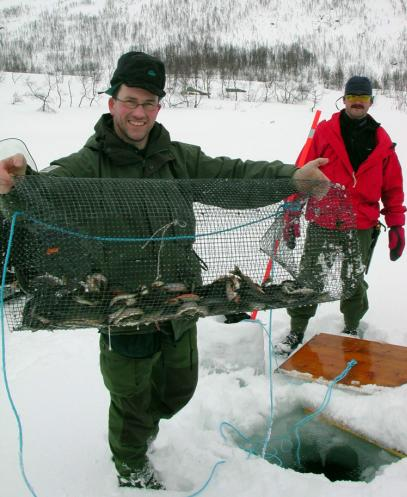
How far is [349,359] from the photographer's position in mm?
3104

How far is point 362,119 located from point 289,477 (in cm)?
227

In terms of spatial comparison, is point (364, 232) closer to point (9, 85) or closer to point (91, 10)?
point (9, 85)

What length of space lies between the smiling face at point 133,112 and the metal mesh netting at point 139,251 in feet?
0.66

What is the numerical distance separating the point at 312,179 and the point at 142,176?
0.76m

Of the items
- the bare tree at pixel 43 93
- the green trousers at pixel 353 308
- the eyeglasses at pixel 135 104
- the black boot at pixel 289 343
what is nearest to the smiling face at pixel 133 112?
the eyeglasses at pixel 135 104

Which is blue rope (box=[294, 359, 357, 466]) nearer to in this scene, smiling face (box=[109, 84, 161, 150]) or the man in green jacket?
the man in green jacket

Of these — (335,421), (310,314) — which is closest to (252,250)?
(335,421)

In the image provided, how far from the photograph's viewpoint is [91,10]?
32.8m

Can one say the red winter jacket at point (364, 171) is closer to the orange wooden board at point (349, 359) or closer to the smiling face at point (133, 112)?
the orange wooden board at point (349, 359)

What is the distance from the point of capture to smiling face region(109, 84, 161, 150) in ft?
5.86

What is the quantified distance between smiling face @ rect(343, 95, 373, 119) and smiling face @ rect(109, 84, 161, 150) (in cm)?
172

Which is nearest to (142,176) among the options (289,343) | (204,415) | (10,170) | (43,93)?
(10,170)

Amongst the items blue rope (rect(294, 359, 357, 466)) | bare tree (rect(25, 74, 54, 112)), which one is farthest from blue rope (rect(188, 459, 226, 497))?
bare tree (rect(25, 74, 54, 112))

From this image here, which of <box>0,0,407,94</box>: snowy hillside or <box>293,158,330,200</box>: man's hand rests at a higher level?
<box>0,0,407,94</box>: snowy hillside
